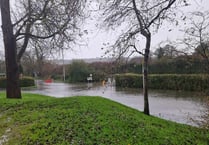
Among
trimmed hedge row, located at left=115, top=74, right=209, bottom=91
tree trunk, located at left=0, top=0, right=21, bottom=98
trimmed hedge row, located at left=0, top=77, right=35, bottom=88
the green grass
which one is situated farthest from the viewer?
trimmed hedge row, located at left=0, top=77, right=35, bottom=88

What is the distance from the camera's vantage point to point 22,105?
7.43 meters

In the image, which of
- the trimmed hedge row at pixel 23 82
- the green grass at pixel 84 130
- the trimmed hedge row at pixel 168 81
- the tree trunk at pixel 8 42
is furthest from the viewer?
the trimmed hedge row at pixel 23 82

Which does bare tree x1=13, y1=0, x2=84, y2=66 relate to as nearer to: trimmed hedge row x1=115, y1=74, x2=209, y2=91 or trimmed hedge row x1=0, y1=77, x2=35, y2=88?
trimmed hedge row x1=115, y1=74, x2=209, y2=91

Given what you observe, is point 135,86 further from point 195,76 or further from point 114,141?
point 114,141

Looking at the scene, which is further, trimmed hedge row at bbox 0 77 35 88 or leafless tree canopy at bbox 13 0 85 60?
trimmed hedge row at bbox 0 77 35 88

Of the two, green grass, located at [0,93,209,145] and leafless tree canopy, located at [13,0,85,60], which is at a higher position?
leafless tree canopy, located at [13,0,85,60]

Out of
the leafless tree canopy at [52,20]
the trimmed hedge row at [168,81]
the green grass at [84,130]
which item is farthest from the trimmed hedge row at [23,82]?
the green grass at [84,130]

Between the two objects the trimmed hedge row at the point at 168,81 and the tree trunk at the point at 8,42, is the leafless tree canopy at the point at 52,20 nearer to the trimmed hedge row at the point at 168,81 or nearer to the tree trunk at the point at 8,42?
the tree trunk at the point at 8,42

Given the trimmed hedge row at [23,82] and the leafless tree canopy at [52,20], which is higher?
the leafless tree canopy at [52,20]

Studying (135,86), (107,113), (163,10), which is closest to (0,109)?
(107,113)

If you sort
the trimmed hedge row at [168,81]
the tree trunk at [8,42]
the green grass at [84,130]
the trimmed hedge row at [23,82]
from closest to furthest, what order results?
1. the green grass at [84,130]
2. the tree trunk at [8,42]
3. the trimmed hedge row at [168,81]
4. the trimmed hedge row at [23,82]

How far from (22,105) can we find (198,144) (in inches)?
196

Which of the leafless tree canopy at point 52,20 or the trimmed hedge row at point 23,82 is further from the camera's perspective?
the trimmed hedge row at point 23,82

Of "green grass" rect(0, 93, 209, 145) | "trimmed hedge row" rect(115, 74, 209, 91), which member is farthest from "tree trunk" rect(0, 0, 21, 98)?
"trimmed hedge row" rect(115, 74, 209, 91)
